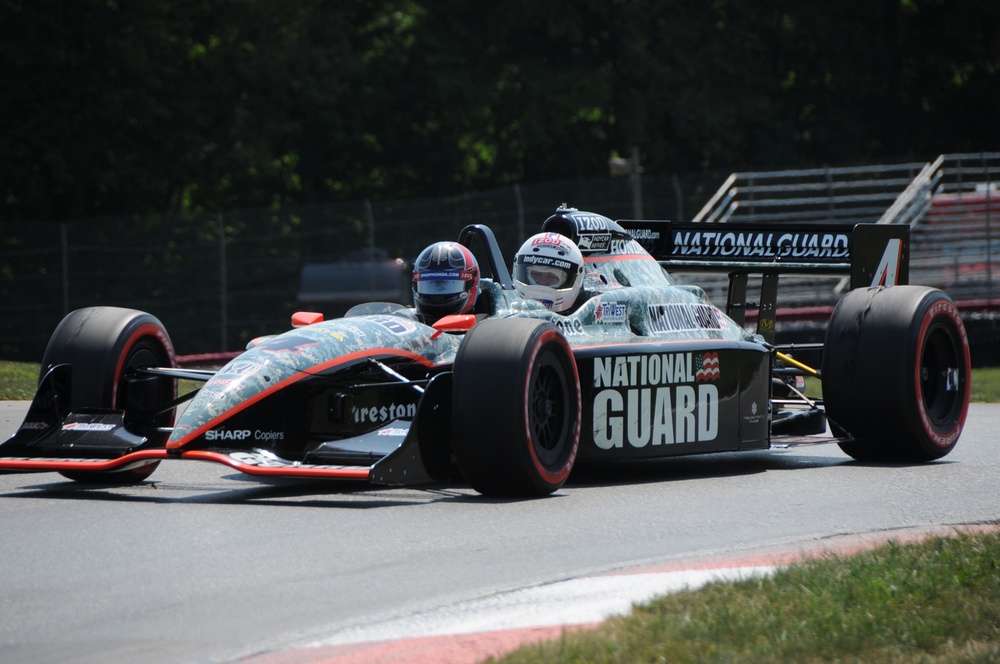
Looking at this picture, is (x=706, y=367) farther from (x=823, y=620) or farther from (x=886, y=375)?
(x=823, y=620)

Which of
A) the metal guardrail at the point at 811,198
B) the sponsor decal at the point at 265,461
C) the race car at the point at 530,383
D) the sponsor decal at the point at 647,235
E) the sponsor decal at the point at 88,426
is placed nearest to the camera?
the sponsor decal at the point at 265,461

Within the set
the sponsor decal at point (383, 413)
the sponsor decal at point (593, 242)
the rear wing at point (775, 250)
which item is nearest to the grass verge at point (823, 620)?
the sponsor decal at point (383, 413)

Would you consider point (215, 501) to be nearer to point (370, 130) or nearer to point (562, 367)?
point (562, 367)

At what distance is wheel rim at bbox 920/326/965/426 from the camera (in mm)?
9555

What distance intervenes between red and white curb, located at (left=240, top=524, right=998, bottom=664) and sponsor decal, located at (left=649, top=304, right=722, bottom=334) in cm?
317

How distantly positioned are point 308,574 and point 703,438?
3.84m

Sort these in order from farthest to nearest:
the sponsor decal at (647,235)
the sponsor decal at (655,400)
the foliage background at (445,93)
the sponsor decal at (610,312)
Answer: the foliage background at (445,93) → the sponsor decal at (647,235) → the sponsor decal at (610,312) → the sponsor decal at (655,400)

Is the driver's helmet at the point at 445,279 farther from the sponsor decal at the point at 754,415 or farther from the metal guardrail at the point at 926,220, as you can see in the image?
the metal guardrail at the point at 926,220

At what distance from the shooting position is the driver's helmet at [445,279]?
28.1 feet

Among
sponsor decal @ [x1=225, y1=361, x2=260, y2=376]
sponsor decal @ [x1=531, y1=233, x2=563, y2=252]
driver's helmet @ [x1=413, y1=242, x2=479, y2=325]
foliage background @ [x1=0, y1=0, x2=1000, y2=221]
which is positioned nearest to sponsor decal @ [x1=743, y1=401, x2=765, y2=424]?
sponsor decal @ [x1=531, y1=233, x2=563, y2=252]

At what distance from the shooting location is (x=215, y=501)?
7.45 metres

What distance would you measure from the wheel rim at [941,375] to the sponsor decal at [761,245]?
0.97 m

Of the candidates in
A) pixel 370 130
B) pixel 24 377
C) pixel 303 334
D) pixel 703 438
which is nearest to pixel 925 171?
pixel 370 130

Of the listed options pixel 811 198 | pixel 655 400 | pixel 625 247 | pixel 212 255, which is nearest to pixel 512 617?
pixel 655 400
